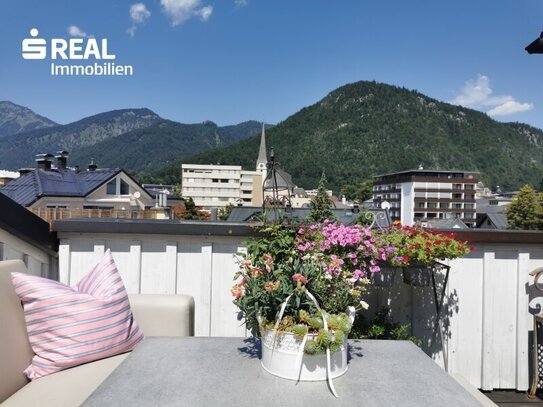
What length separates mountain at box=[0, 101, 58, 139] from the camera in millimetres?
153650

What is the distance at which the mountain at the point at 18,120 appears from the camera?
153650 mm

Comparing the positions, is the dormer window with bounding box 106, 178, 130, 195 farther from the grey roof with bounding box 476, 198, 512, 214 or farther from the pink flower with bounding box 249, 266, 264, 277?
the grey roof with bounding box 476, 198, 512, 214

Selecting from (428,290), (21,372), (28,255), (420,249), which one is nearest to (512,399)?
(428,290)

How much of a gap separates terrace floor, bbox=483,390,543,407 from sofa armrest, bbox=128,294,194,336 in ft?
4.67

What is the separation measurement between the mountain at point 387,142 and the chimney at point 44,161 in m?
A: 50.5

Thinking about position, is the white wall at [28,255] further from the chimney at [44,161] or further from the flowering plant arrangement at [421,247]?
the chimney at [44,161]

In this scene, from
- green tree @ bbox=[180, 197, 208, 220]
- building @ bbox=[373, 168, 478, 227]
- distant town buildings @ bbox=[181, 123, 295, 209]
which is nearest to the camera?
green tree @ bbox=[180, 197, 208, 220]

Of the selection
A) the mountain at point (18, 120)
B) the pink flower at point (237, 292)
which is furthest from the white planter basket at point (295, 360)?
the mountain at point (18, 120)

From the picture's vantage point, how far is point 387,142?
76500mm

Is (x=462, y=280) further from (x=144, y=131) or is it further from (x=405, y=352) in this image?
(x=144, y=131)

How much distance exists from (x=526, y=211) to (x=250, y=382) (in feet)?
137

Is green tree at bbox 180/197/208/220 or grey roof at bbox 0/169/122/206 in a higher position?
grey roof at bbox 0/169/122/206

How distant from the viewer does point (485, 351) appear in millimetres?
1807

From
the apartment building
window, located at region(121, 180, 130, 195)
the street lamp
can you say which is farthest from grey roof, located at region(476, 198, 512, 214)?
the street lamp
